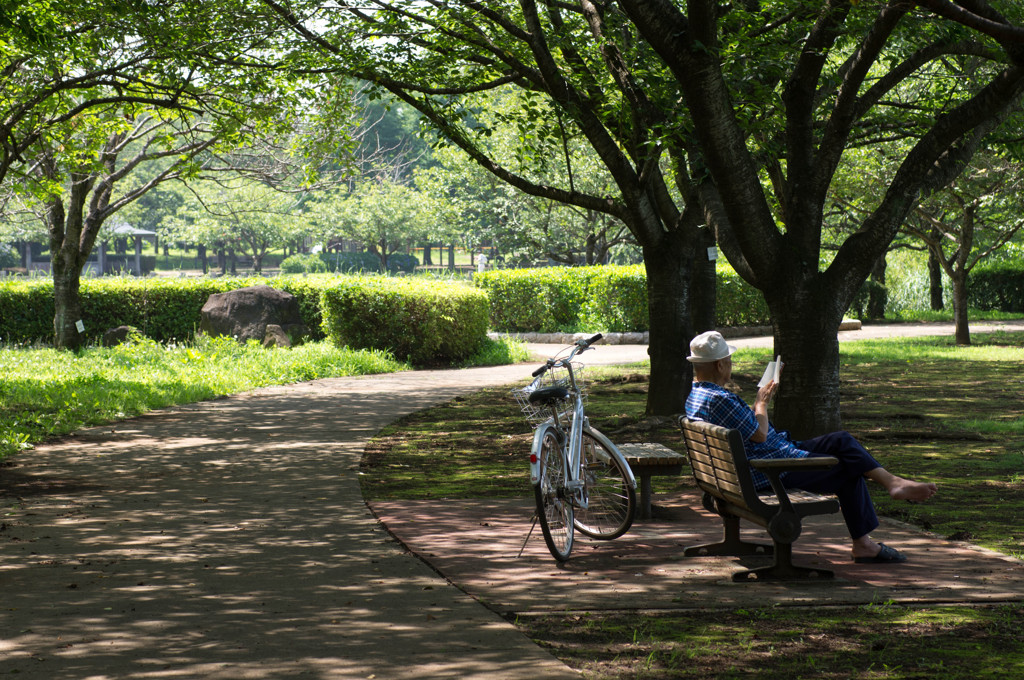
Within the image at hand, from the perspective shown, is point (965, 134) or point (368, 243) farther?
point (368, 243)

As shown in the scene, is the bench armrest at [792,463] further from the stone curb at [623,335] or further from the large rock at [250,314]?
the stone curb at [623,335]

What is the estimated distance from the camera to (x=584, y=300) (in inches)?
1094

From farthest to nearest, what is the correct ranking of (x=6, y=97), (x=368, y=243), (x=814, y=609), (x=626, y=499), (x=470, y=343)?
(x=368, y=243)
(x=470, y=343)
(x=6, y=97)
(x=626, y=499)
(x=814, y=609)

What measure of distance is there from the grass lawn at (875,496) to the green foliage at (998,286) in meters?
17.7

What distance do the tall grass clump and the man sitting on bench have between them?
7.35 meters

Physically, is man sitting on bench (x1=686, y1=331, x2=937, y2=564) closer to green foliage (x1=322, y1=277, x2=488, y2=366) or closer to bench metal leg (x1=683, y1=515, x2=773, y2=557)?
bench metal leg (x1=683, y1=515, x2=773, y2=557)

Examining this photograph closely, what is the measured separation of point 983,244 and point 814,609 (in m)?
37.5

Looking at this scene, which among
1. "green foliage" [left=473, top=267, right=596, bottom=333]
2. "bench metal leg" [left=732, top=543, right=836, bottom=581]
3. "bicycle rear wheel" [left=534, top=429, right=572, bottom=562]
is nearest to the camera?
"bench metal leg" [left=732, top=543, right=836, bottom=581]

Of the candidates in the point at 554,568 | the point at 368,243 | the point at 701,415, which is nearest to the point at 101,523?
the point at 554,568

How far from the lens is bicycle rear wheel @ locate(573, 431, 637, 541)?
6.69 m

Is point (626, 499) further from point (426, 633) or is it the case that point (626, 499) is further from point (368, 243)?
point (368, 243)

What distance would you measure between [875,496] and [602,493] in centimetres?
276

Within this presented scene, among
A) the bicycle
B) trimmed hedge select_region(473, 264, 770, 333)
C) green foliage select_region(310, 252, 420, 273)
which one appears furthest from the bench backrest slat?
green foliage select_region(310, 252, 420, 273)

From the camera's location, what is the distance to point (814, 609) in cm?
518
